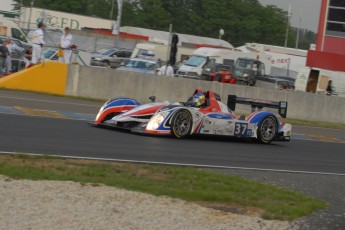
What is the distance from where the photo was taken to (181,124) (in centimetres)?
1627

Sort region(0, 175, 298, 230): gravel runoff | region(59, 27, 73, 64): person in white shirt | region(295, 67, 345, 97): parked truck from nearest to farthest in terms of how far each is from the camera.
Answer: region(0, 175, 298, 230): gravel runoff, region(59, 27, 73, 64): person in white shirt, region(295, 67, 345, 97): parked truck

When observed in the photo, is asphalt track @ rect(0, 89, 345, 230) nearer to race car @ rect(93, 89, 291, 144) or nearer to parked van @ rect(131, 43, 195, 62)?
race car @ rect(93, 89, 291, 144)

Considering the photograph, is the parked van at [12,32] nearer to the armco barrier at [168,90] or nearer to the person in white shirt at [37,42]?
the armco barrier at [168,90]

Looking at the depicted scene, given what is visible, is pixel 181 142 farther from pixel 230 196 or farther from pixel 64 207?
pixel 64 207

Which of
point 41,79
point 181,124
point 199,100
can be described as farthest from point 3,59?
point 181,124

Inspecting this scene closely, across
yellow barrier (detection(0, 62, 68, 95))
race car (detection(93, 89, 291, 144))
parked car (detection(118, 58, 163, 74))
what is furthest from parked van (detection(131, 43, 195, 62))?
race car (detection(93, 89, 291, 144))

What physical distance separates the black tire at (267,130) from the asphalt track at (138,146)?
0.95 ft

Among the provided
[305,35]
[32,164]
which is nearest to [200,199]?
[32,164]

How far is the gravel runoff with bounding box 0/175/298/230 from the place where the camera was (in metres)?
7.47

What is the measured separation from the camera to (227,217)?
844 cm

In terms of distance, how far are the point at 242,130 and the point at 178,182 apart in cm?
722

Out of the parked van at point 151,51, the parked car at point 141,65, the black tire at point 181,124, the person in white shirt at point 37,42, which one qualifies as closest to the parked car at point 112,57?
the parked van at point 151,51

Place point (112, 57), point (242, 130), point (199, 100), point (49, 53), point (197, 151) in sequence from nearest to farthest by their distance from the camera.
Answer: point (197, 151)
point (199, 100)
point (242, 130)
point (49, 53)
point (112, 57)

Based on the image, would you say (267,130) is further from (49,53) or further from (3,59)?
(49,53)
